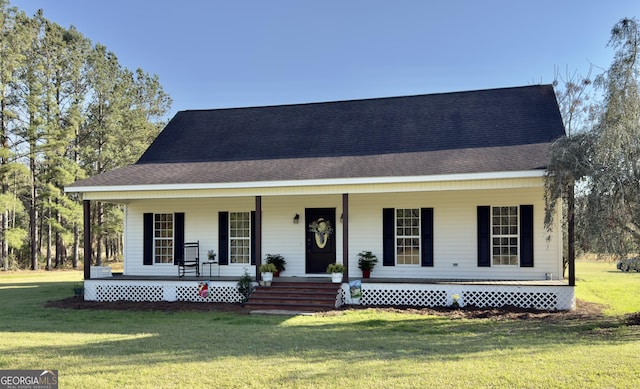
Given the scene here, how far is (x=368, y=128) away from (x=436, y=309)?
254 inches

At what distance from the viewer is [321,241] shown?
15188 mm

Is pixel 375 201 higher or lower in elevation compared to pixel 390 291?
higher

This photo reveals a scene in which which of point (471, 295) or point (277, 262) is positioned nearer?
point (471, 295)

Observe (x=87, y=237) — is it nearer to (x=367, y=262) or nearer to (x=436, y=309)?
(x=367, y=262)

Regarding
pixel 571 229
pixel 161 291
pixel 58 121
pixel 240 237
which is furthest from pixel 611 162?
pixel 58 121

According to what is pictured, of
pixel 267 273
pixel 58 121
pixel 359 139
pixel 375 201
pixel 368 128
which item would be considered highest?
pixel 58 121

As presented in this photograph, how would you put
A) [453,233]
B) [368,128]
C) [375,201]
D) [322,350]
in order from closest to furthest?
[322,350]
[453,233]
[375,201]
[368,128]

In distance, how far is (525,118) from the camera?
50.2ft

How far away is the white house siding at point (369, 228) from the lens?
13.7 m

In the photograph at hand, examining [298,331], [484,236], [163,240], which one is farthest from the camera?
[163,240]

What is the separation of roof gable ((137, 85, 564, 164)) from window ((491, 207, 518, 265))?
187cm

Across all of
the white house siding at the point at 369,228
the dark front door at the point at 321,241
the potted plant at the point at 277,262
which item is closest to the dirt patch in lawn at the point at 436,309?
the white house siding at the point at 369,228


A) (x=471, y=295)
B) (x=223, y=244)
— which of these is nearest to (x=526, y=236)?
(x=471, y=295)

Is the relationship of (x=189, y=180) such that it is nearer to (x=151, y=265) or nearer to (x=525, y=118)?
(x=151, y=265)
